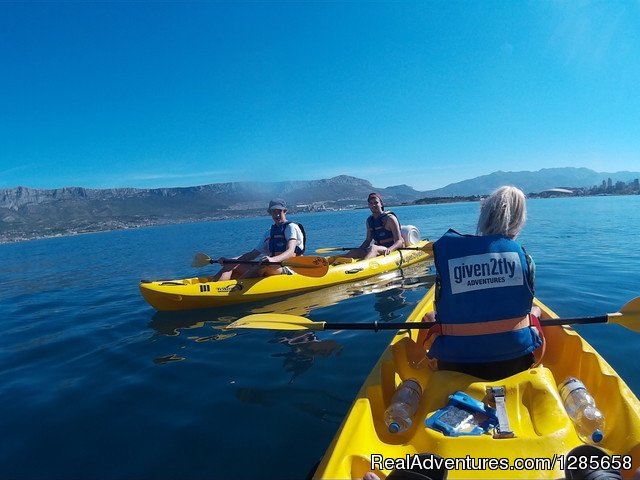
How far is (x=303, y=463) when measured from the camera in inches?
130

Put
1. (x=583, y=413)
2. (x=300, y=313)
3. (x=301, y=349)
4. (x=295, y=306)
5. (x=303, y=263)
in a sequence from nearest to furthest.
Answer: (x=583, y=413), (x=301, y=349), (x=300, y=313), (x=295, y=306), (x=303, y=263)

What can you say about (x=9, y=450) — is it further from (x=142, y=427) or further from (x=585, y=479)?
(x=585, y=479)

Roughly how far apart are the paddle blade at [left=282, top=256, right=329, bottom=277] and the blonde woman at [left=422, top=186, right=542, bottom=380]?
585cm

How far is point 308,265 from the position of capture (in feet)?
29.7

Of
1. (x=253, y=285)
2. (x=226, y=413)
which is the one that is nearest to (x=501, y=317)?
(x=226, y=413)

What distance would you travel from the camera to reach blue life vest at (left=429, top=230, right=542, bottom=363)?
3.13 m

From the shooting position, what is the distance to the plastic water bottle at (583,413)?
2.78m

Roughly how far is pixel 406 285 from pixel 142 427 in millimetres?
7314

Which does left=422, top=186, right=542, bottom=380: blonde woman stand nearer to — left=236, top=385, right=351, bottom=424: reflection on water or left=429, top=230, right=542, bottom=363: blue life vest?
left=429, top=230, right=542, bottom=363: blue life vest

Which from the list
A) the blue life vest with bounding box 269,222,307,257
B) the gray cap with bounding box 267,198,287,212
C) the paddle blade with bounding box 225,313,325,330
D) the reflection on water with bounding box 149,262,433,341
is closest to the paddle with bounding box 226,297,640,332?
the paddle blade with bounding box 225,313,325,330

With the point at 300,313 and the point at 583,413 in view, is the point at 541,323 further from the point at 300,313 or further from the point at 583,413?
the point at 300,313

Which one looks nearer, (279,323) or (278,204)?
(279,323)

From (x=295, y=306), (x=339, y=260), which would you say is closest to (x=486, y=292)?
(x=295, y=306)

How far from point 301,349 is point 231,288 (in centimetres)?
329
